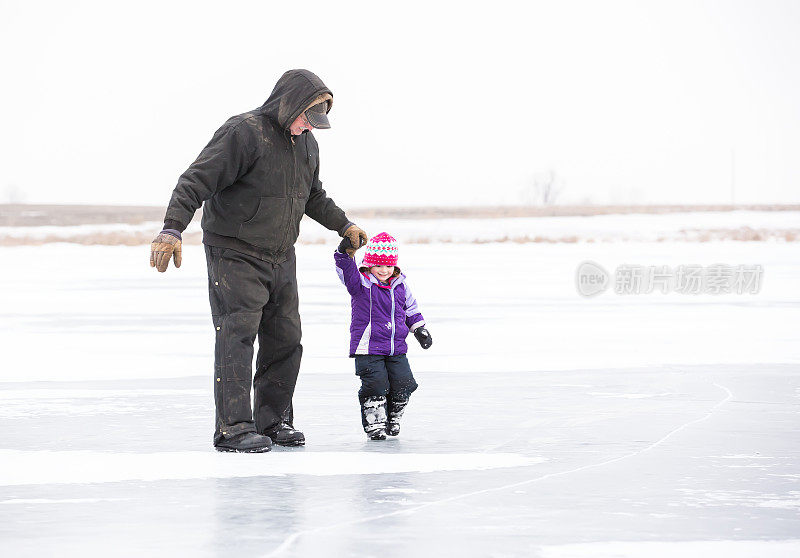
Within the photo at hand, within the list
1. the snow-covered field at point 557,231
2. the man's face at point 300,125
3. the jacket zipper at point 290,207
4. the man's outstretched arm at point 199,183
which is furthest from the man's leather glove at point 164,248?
the snow-covered field at point 557,231

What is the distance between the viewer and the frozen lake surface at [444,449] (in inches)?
182

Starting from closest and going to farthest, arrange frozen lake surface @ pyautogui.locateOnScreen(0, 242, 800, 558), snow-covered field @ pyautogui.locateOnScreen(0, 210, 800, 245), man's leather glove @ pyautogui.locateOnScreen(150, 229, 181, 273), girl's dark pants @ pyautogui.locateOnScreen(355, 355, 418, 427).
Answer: frozen lake surface @ pyautogui.locateOnScreen(0, 242, 800, 558) → man's leather glove @ pyautogui.locateOnScreen(150, 229, 181, 273) → girl's dark pants @ pyautogui.locateOnScreen(355, 355, 418, 427) → snow-covered field @ pyautogui.locateOnScreen(0, 210, 800, 245)

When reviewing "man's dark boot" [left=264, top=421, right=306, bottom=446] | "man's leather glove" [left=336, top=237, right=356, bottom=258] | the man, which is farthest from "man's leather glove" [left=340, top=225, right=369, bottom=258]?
"man's dark boot" [left=264, top=421, right=306, bottom=446]

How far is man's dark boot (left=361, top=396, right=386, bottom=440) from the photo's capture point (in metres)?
6.83

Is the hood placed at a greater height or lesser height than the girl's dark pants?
greater

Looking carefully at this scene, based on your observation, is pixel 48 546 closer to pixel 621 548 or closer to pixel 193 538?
pixel 193 538

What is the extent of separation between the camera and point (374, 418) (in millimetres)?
6836

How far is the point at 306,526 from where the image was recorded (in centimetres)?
472

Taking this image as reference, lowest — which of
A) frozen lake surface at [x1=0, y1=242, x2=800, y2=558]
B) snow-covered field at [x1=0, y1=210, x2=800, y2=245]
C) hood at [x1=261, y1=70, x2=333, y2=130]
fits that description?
snow-covered field at [x1=0, y1=210, x2=800, y2=245]

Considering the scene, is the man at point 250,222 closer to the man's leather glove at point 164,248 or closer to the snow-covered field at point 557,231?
the man's leather glove at point 164,248

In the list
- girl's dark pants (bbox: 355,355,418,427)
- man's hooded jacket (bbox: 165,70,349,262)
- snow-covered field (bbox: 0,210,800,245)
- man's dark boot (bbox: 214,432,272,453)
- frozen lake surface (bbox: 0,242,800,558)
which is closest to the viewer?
frozen lake surface (bbox: 0,242,800,558)

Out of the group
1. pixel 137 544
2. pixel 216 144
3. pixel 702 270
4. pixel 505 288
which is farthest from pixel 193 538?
pixel 702 270

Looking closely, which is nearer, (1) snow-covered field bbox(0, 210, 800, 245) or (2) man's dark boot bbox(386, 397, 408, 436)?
(2) man's dark boot bbox(386, 397, 408, 436)

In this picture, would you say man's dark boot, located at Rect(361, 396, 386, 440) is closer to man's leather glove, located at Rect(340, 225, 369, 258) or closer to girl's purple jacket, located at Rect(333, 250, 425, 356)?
girl's purple jacket, located at Rect(333, 250, 425, 356)
